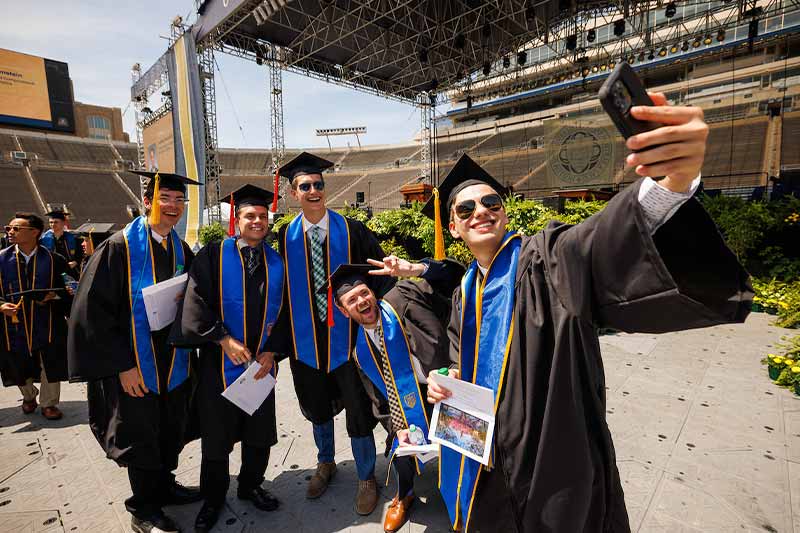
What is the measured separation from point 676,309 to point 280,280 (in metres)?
2.12

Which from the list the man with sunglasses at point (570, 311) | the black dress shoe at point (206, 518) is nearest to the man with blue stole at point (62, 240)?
the black dress shoe at point (206, 518)

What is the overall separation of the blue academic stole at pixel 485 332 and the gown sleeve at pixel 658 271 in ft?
1.09

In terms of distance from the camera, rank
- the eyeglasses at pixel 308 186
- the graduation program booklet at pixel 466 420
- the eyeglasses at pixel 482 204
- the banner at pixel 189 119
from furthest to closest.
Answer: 1. the banner at pixel 189 119
2. the eyeglasses at pixel 308 186
3. the eyeglasses at pixel 482 204
4. the graduation program booklet at pixel 466 420

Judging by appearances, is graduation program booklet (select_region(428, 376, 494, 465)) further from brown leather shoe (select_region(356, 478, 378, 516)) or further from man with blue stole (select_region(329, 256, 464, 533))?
brown leather shoe (select_region(356, 478, 378, 516))

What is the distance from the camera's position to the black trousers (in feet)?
7.47

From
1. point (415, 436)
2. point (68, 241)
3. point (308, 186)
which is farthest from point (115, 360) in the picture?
point (68, 241)

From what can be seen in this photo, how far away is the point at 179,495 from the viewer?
2496 millimetres

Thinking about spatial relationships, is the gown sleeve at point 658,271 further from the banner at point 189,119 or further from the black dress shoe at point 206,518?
the banner at point 189,119

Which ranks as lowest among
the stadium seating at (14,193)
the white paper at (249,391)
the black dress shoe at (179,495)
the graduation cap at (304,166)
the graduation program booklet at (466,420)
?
the black dress shoe at (179,495)

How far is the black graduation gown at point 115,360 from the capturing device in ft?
6.74

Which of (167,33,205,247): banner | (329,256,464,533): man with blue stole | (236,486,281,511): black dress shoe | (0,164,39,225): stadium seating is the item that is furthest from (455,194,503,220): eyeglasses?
(0,164,39,225): stadium seating

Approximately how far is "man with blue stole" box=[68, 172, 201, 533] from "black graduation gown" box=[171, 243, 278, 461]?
23 cm

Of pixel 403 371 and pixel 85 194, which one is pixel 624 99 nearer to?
pixel 403 371

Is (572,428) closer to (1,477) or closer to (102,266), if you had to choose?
(102,266)
